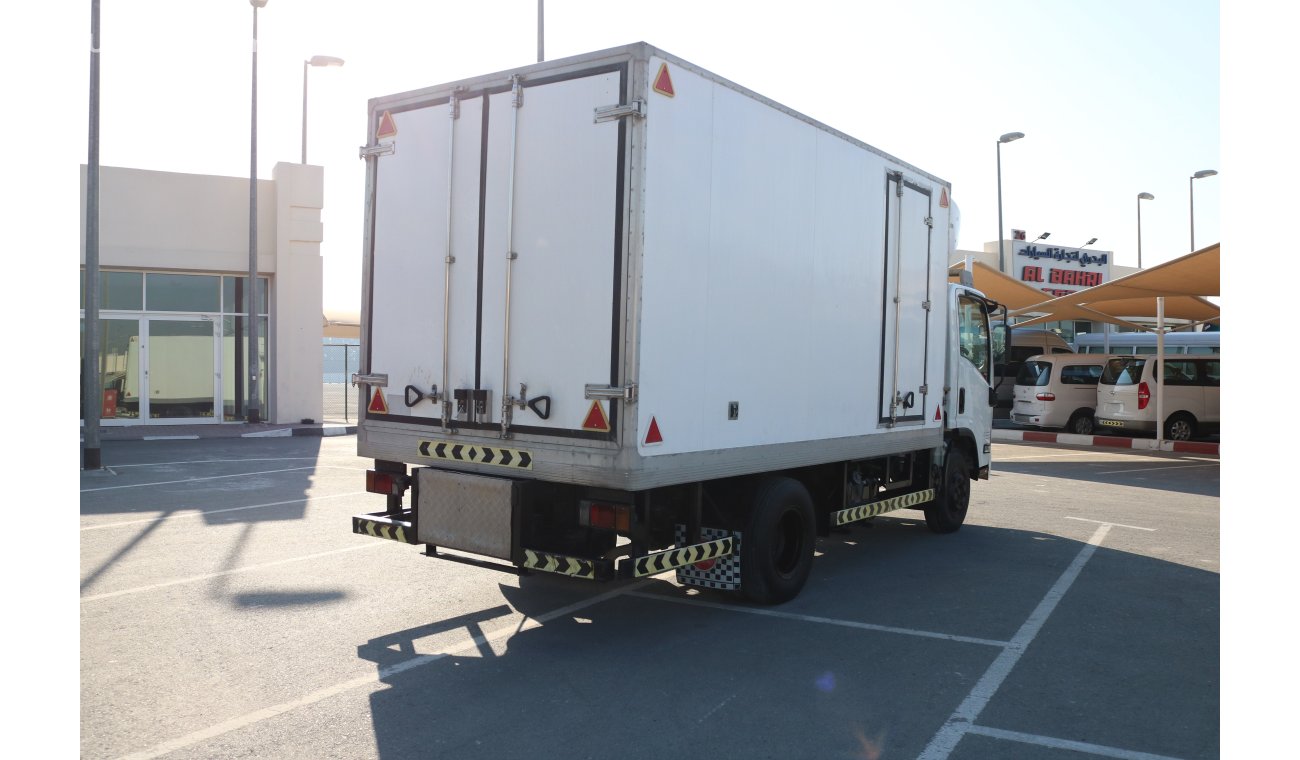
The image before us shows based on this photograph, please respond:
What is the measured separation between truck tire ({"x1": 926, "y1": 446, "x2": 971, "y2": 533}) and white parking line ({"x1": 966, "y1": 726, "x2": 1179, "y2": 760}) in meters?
5.25

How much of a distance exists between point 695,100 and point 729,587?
3.15m

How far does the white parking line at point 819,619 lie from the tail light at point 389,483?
6.11 feet

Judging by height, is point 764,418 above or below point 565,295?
below

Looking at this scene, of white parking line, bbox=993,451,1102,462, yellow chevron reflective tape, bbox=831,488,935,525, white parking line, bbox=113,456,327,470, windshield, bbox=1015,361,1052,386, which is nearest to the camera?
yellow chevron reflective tape, bbox=831,488,935,525

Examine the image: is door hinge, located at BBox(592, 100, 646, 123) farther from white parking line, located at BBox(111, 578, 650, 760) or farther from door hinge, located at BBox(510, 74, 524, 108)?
white parking line, located at BBox(111, 578, 650, 760)

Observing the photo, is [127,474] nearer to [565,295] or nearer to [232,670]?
[232,670]

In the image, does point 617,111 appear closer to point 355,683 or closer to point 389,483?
point 389,483

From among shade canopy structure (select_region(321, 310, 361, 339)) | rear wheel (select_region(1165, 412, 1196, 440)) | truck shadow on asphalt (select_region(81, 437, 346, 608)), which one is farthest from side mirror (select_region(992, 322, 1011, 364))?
shade canopy structure (select_region(321, 310, 361, 339))

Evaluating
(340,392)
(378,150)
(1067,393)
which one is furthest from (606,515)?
(340,392)

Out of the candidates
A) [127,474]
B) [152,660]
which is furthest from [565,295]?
[127,474]

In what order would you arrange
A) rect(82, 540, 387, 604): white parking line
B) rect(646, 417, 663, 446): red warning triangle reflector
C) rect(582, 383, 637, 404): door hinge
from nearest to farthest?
rect(582, 383, 637, 404): door hinge < rect(646, 417, 663, 446): red warning triangle reflector < rect(82, 540, 387, 604): white parking line

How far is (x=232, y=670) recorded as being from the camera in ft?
17.3

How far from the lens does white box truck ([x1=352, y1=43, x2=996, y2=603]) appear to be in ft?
18.2

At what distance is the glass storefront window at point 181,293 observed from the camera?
2095 cm
